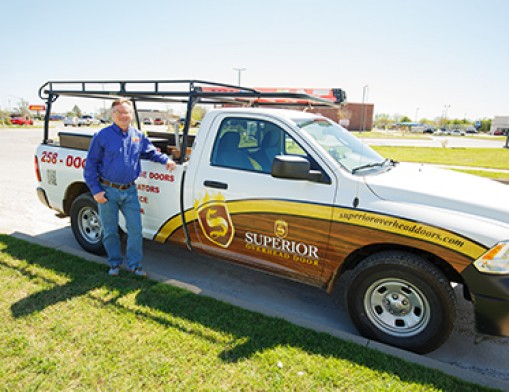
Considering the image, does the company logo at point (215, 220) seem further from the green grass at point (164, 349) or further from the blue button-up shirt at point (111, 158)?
the blue button-up shirt at point (111, 158)

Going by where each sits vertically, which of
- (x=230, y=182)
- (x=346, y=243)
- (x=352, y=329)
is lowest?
(x=352, y=329)

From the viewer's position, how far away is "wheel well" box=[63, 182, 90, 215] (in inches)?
196

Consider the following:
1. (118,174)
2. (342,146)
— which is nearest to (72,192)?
(118,174)

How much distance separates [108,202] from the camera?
4.09 metres

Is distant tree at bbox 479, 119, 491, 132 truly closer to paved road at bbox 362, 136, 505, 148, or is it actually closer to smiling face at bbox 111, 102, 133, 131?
paved road at bbox 362, 136, 505, 148

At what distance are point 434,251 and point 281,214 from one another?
1.30 m

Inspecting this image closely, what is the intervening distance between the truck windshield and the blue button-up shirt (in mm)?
1801

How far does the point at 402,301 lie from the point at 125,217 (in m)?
2.97

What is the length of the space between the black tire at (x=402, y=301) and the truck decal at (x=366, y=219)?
225 millimetres

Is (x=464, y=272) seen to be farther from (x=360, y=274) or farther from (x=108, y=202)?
(x=108, y=202)

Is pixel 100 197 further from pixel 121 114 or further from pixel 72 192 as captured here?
pixel 72 192

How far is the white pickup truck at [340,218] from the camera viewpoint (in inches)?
112

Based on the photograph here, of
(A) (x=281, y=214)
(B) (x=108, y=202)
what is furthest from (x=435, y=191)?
(B) (x=108, y=202)

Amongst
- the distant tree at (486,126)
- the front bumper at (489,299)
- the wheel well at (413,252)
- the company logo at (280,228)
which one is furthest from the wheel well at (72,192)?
the distant tree at (486,126)
